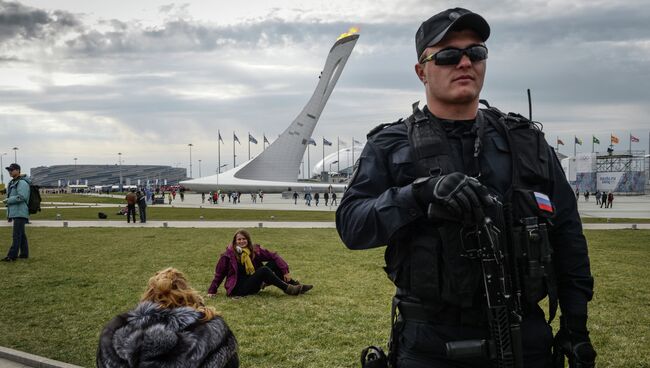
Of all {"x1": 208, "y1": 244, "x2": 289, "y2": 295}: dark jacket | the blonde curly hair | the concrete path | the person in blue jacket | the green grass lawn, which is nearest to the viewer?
the blonde curly hair

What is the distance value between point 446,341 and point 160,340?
87.9 inches

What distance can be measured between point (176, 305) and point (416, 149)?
2609mm

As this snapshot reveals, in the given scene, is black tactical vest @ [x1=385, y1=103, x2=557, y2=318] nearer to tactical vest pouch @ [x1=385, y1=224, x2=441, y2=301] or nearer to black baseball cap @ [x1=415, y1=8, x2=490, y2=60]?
tactical vest pouch @ [x1=385, y1=224, x2=441, y2=301]

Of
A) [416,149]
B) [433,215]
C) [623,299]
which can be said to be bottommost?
[623,299]

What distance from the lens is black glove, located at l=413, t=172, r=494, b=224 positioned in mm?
1960

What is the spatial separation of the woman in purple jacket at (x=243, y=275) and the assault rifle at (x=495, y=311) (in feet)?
23.6

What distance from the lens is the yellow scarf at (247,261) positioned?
9352 mm

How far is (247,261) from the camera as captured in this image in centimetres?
938

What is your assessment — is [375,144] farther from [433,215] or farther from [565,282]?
[565,282]

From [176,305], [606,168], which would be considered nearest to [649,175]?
[606,168]

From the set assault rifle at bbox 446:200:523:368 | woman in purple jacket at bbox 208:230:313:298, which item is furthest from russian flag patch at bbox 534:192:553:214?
woman in purple jacket at bbox 208:230:313:298

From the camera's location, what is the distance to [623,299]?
8.76 meters

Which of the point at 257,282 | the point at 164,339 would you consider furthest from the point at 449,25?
the point at 257,282

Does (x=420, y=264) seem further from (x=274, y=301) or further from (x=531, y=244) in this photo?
(x=274, y=301)
